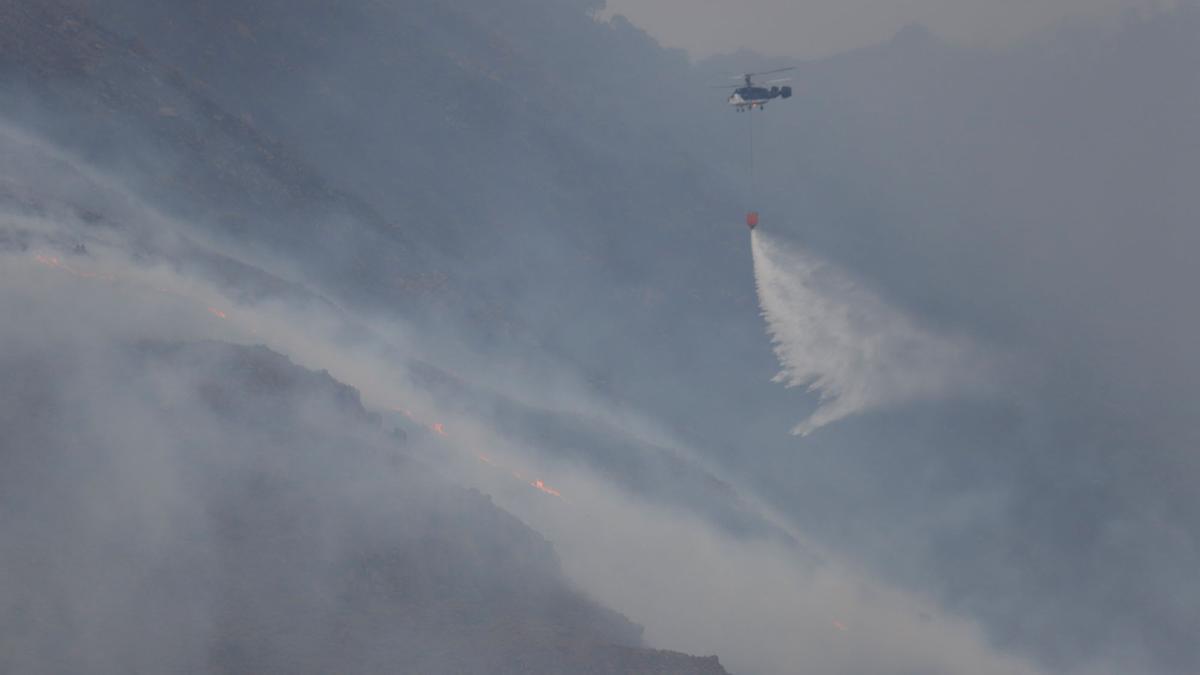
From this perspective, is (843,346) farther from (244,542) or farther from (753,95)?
(244,542)

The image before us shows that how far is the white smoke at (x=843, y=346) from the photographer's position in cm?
11675

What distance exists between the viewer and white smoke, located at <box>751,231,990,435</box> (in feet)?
383

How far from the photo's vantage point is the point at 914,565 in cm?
12444

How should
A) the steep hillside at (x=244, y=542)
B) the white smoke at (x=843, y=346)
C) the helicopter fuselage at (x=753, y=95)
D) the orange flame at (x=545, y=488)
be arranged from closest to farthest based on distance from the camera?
1. the steep hillside at (x=244, y=542)
2. the helicopter fuselage at (x=753, y=95)
3. the orange flame at (x=545, y=488)
4. the white smoke at (x=843, y=346)

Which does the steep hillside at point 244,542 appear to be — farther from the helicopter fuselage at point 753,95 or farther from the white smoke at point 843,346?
the white smoke at point 843,346

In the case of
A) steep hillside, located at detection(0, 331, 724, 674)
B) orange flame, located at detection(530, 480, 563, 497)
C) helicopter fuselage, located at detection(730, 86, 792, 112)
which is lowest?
steep hillside, located at detection(0, 331, 724, 674)

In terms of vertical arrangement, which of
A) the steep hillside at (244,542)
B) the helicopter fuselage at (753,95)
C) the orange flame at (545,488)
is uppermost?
the helicopter fuselage at (753,95)

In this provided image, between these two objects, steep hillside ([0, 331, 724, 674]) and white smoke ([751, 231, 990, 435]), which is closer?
steep hillside ([0, 331, 724, 674])

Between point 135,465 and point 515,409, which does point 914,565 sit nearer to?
point 515,409

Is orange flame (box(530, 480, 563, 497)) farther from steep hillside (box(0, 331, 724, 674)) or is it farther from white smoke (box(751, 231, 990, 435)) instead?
white smoke (box(751, 231, 990, 435))

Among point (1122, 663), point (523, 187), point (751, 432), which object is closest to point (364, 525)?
point (751, 432)

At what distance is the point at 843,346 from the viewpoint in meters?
116

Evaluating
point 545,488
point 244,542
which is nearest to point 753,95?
point 545,488

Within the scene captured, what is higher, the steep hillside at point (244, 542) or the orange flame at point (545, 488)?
the orange flame at point (545, 488)
